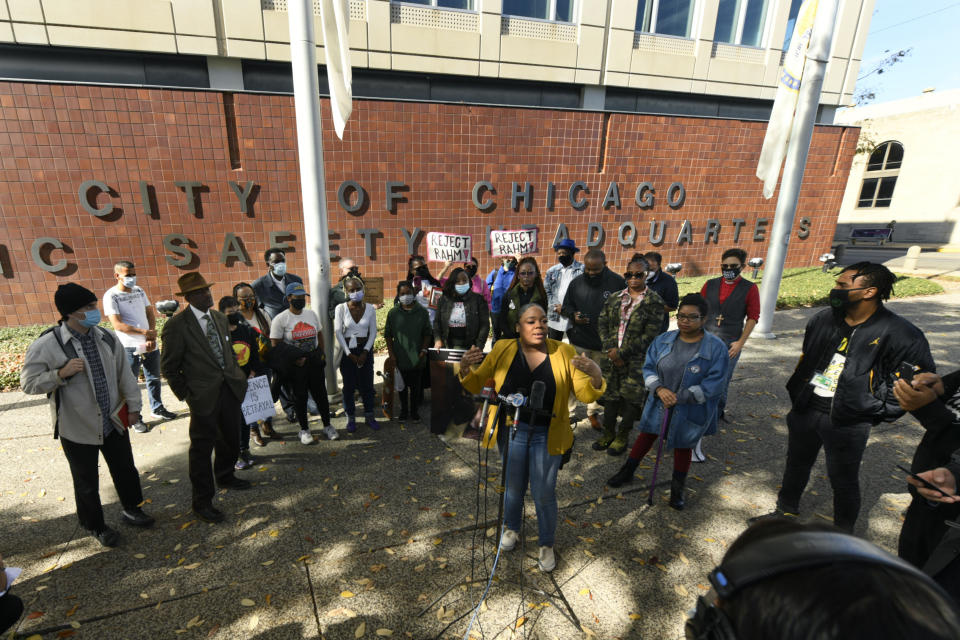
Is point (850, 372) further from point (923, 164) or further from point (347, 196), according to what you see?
point (923, 164)

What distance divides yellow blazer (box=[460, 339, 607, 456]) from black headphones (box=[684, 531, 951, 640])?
2.28 metres

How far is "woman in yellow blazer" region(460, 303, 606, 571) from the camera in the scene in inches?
→ 132

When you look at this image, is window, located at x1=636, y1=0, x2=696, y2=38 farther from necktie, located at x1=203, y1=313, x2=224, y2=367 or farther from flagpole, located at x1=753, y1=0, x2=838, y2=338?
necktie, located at x1=203, y1=313, x2=224, y2=367

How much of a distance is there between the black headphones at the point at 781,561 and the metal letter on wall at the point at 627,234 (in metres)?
15.1

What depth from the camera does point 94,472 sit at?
380 cm

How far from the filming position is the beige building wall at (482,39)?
9.98 m

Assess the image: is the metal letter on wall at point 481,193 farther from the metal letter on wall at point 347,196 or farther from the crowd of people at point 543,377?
the crowd of people at point 543,377

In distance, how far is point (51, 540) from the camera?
3900mm

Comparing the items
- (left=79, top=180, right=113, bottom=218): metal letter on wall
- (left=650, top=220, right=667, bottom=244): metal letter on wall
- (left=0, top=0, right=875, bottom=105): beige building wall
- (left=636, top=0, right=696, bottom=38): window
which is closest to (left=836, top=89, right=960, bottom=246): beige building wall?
(left=0, top=0, right=875, bottom=105): beige building wall

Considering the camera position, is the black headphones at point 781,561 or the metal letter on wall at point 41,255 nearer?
the black headphones at point 781,561

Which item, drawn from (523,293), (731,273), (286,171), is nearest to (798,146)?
(731,273)

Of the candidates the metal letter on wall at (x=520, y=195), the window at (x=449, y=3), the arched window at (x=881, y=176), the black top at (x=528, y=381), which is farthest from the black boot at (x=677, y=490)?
the arched window at (x=881, y=176)

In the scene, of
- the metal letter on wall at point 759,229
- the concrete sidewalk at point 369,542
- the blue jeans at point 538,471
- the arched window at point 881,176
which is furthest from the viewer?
the arched window at point 881,176

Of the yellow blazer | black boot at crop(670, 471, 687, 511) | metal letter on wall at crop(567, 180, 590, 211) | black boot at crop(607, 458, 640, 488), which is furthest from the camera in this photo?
metal letter on wall at crop(567, 180, 590, 211)
